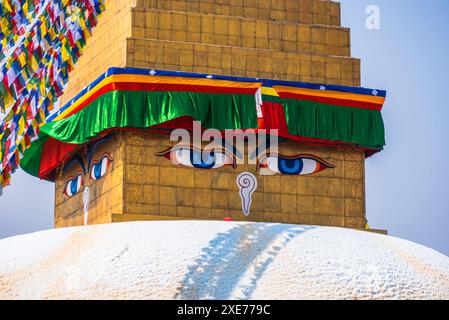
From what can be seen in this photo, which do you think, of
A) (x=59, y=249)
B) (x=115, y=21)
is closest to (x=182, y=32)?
(x=115, y=21)

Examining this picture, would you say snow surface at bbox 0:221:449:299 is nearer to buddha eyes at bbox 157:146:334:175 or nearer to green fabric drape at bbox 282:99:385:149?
buddha eyes at bbox 157:146:334:175

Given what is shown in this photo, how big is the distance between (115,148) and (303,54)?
3567mm

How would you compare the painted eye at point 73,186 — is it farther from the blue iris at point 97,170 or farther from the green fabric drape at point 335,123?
the green fabric drape at point 335,123

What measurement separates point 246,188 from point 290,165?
33.8 inches

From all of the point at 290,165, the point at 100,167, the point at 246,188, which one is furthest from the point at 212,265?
the point at 100,167

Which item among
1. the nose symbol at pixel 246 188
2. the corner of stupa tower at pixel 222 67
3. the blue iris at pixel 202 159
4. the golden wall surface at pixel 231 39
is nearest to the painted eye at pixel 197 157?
the blue iris at pixel 202 159

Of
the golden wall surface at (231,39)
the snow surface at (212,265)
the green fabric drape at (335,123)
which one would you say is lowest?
the snow surface at (212,265)

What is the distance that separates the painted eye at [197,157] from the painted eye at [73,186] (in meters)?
2.16

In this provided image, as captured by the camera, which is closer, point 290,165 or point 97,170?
point 290,165

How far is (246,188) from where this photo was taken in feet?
60.9

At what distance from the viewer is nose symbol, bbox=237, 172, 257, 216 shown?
1853 centimetres

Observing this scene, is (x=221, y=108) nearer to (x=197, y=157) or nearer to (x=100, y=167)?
(x=197, y=157)

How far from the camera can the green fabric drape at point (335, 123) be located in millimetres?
18641

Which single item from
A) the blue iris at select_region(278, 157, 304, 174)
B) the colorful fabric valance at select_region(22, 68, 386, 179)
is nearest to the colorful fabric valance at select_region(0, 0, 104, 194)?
the colorful fabric valance at select_region(22, 68, 386, 179)
